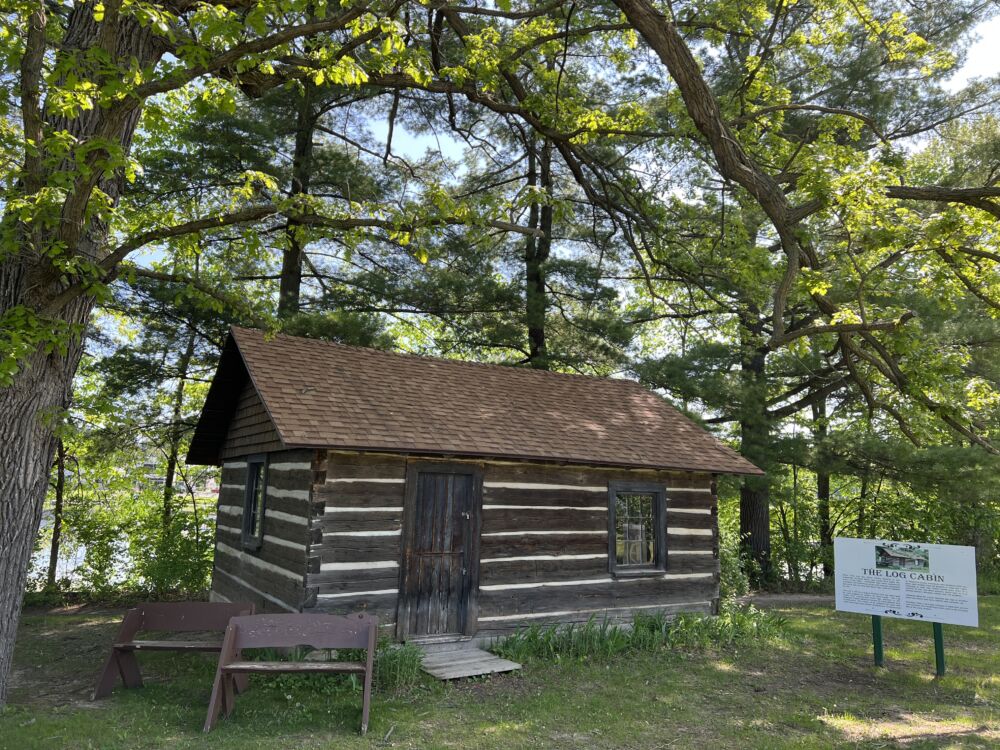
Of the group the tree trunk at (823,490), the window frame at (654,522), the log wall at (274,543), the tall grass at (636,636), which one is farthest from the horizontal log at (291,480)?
the tree trunk at (823,490)

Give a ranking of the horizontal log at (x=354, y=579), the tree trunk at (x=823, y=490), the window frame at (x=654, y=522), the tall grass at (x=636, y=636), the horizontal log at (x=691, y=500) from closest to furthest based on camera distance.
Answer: the horizontal log at (x=354, y=579), the tall grass at (x=636, y=636), the window frame at (x=654, y=522), the horizontal log at (x=691, y=500), the tree trunk at (x=823, y=490)

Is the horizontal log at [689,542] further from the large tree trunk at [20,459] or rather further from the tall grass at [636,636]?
the large tree trunk at [20,459]

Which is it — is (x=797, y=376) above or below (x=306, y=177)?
below

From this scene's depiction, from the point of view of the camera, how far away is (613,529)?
11055mm

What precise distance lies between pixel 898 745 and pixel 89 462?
13867 millimetres

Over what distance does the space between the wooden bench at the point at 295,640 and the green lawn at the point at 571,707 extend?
33 centimetres

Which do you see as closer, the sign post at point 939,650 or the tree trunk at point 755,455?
the sign post at point 939,650

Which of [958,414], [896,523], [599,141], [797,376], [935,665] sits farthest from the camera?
[896,523]

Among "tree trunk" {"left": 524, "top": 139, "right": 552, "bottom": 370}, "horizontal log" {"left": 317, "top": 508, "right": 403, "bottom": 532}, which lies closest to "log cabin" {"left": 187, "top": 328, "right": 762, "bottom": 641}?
"horizontal log" {"left": 317, "top": 508, "right": 403, "bottom": 532}

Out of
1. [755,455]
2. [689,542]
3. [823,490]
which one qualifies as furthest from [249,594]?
[823,490]

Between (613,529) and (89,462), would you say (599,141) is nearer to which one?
(613,529)

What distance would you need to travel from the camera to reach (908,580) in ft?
30.9

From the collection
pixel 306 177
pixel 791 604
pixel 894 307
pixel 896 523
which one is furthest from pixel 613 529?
pixel 896 523

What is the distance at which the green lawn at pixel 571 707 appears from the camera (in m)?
6.25
